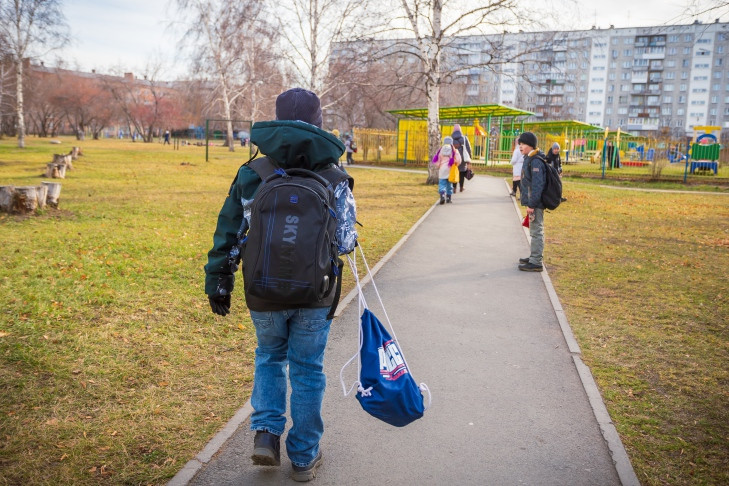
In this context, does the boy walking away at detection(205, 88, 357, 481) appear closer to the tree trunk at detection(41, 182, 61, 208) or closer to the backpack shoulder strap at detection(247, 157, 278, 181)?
the backpack shoulder strap at detection(247, 157, 278, 181)

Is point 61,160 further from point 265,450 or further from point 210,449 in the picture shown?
point 265,450

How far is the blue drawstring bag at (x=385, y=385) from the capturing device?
2971 millimetres

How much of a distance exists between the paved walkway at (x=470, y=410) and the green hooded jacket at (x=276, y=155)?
124cm

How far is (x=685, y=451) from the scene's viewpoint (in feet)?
11.4

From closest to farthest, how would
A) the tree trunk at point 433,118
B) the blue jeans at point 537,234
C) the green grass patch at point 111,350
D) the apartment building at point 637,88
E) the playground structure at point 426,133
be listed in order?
the green grass patch at point 111,350
the blue jeans at point 537,234
the tree trunk at point 433,118
the playground structure at point 426,133
the apartment building at point 637,88

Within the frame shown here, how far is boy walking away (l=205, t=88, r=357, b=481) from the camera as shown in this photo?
100 inches

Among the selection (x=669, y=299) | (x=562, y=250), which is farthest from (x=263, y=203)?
(x=562, y=250)

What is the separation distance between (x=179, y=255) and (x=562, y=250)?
6.07 metres

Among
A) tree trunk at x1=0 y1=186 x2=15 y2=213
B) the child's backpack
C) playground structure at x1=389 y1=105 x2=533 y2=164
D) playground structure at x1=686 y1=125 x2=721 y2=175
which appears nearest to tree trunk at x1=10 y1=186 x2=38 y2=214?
tree trunk at x1=0 y1=186 x2=15 y2=213

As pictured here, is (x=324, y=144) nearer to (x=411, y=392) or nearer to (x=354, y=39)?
(x=411, y=392)

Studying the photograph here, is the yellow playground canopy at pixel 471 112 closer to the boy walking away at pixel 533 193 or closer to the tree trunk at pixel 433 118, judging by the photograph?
the tree trunk at pixel 433 118

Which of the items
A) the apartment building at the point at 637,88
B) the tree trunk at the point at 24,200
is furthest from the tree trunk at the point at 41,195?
the apartment building at the point at 637,88

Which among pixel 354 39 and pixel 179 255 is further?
pixel 354 39

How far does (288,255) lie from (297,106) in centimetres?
73
